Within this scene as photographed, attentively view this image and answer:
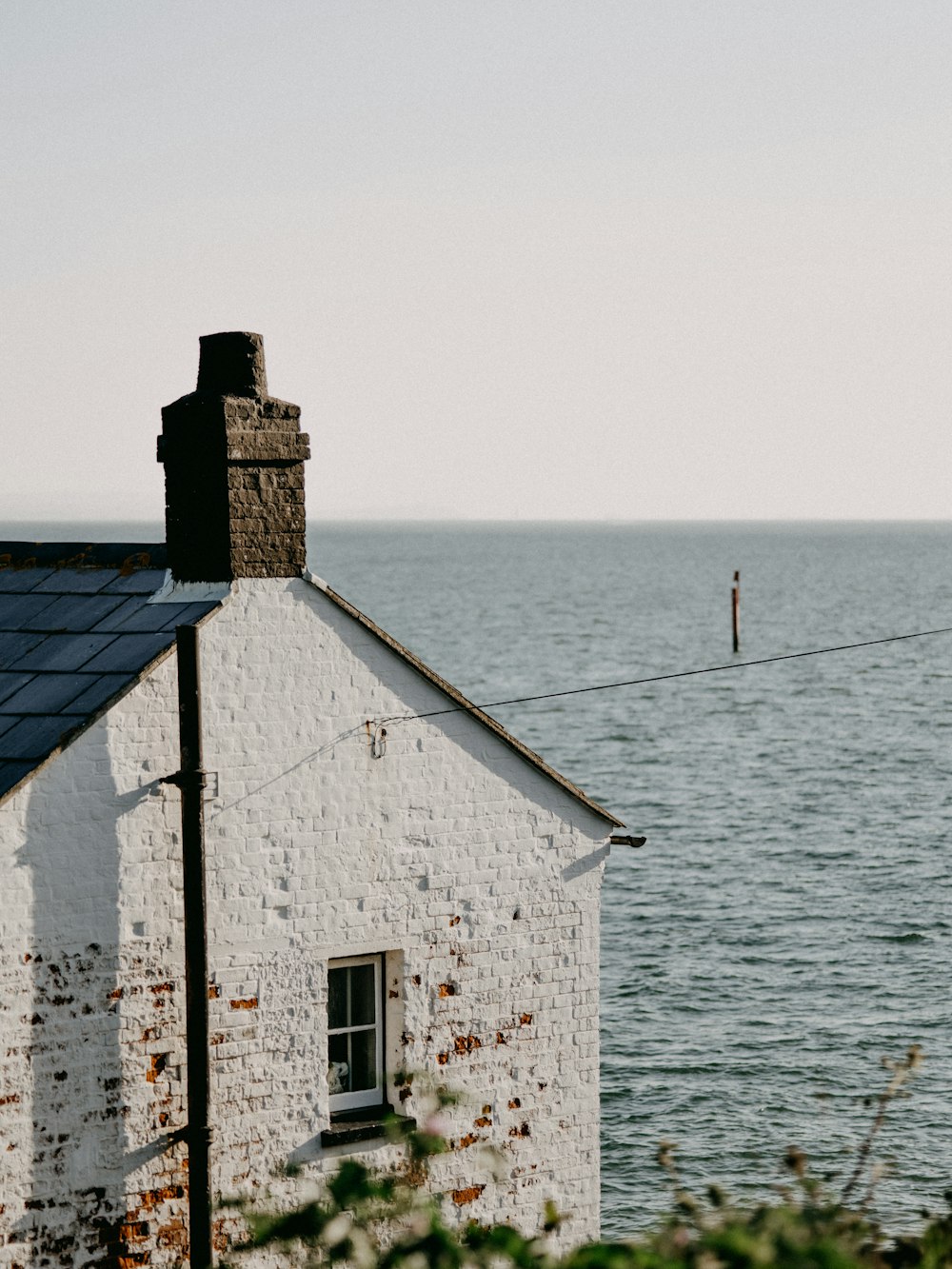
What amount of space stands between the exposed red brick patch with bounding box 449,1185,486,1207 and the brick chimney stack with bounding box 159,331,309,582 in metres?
5.13

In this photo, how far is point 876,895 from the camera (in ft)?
126

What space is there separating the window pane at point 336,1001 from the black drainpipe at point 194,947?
4.94ft

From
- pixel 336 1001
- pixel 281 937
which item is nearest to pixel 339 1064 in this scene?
pixel 336 1001

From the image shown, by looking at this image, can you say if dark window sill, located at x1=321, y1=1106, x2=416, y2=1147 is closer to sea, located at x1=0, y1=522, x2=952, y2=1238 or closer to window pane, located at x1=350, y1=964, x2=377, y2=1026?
window pane, located at x1=350, y1=964, x2=377, y2=1026

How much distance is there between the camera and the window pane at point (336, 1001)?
1321 cm

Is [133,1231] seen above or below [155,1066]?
below

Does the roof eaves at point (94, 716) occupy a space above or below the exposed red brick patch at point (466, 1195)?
above

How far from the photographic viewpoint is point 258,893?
12.5m

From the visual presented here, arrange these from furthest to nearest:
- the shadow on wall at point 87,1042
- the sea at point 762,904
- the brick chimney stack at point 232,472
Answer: the sea at point 762,904 → the brick chimney stack at point 232,472 → the shadow on wall at point 87,1042

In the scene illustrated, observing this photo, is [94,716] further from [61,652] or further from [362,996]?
[362,996]

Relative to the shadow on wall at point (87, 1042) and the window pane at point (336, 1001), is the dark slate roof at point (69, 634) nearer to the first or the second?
the shadow on wall at point (87, 1042)

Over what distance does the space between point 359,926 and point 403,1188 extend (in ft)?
6.55

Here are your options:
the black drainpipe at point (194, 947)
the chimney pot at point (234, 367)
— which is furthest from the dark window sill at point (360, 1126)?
the chimney pot at point (234, 367)

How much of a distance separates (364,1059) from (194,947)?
210 cm
